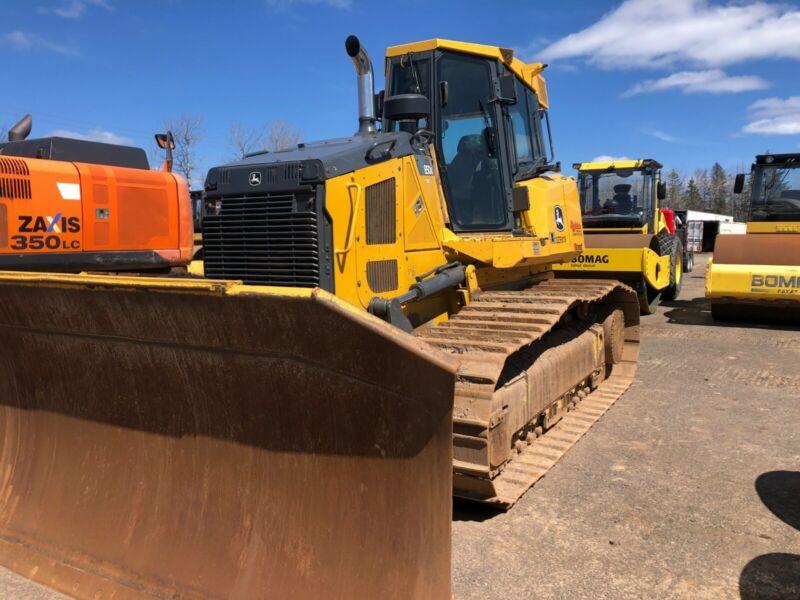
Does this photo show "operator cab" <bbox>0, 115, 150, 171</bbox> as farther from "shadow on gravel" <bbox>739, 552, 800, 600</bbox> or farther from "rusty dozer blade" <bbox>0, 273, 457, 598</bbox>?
"shadow on gravel" <bbox>739, 552, 800, 600</bbox>

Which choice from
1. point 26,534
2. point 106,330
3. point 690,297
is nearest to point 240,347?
point 106,330

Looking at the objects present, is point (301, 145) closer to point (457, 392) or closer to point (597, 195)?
point (457, 392)

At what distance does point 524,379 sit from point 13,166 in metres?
5.02

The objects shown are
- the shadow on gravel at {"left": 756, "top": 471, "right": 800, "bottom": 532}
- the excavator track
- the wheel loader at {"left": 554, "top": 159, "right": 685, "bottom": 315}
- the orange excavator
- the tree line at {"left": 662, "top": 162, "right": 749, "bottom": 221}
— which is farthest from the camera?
the tree line at {"left": 662, "top": 162, "right": 749, "bottom": 221}

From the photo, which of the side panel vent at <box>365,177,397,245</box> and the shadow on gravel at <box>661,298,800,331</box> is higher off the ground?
the side panel vent at <box>365,177,397,245</box>

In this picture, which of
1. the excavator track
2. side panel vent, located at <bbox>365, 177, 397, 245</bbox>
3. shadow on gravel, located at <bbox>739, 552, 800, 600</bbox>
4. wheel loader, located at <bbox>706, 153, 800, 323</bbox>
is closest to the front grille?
side panel vent, located at <bbox>365, 177, 397, 245</bbox>

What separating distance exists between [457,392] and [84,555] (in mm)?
1987

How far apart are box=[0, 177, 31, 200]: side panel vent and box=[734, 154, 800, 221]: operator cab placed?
10740 mm

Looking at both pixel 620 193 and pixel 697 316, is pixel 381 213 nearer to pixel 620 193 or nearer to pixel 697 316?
pixel 697 316

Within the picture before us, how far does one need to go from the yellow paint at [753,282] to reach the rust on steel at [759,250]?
0.57 feet

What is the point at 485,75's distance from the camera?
5.07m

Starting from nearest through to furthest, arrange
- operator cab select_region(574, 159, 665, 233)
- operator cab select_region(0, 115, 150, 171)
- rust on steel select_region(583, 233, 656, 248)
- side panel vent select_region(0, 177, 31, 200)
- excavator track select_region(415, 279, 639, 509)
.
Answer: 1. excavator track select_region(415, 279, 639, 509)
2. side panel vent select_region(0, 177, 31, 200)
3. operator cab select_region(0, 115, 150, 171)
4. rust on steel select_region(583, 233, 656, 248)
5. operator cab select_region(574, 159, 665, 233)

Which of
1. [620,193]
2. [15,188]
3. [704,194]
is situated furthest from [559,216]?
A: [704,194]

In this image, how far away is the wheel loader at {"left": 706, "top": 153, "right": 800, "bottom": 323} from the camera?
9.81 meters
